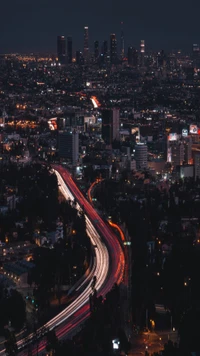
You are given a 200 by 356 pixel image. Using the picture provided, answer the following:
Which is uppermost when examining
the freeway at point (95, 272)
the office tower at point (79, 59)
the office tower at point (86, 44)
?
the office tower at point (86, 44)

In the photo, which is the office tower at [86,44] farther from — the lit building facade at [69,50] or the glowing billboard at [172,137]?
the glowing billboard at [172,137]

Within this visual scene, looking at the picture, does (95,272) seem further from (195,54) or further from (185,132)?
(195,54)

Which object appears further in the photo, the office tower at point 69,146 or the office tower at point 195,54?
the office tower at point 195,54

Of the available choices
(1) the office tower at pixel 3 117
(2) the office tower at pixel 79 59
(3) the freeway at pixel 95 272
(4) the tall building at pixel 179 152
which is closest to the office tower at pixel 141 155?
(4) the tall building at pixel 179 152

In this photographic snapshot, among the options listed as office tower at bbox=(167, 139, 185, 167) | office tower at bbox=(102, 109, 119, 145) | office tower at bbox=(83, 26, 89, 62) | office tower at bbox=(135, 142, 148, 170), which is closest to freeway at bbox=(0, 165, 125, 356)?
office tower at bbox=(135, 142, 148, 170)

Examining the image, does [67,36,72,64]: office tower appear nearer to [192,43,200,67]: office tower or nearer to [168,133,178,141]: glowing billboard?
[192,43,200,67]: office tower
